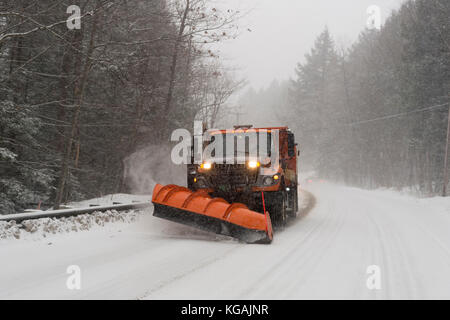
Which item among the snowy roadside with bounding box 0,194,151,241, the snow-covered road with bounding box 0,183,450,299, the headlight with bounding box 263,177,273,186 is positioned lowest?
the snow-covered road with bounding box 0,183,450,299

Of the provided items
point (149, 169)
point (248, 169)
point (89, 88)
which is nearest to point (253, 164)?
point (248, 169)

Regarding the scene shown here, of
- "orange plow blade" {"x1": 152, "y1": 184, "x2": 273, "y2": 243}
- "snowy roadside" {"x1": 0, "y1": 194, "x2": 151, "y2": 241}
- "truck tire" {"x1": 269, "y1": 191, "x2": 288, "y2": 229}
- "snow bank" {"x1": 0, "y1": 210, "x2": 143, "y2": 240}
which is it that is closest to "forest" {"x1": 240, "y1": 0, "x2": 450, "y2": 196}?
"truck tire" {"x1": 269, "y1": 191, "x2": 288, "y2": 229}

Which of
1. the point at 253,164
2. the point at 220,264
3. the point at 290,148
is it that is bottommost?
the point at 220,264

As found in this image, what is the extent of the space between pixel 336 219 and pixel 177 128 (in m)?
12.2

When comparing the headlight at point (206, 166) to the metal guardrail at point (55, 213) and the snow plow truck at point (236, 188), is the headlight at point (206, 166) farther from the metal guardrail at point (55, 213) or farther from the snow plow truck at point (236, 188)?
the metal guardrail at point (55, 213)

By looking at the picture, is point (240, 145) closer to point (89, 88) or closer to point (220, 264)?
point (220, 264)

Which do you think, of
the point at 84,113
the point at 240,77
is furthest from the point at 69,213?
the point at 240,77

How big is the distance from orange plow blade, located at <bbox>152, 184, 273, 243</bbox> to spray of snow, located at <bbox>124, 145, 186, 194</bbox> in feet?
38.8

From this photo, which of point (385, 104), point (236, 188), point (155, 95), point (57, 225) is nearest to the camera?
point (57, 225)

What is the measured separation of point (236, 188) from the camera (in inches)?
337

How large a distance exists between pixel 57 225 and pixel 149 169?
13.6 metres

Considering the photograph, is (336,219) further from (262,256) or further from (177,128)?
(177,128)

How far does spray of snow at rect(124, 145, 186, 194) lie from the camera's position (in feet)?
65.9

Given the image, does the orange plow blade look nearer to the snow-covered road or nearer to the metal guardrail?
the snow-covered road
